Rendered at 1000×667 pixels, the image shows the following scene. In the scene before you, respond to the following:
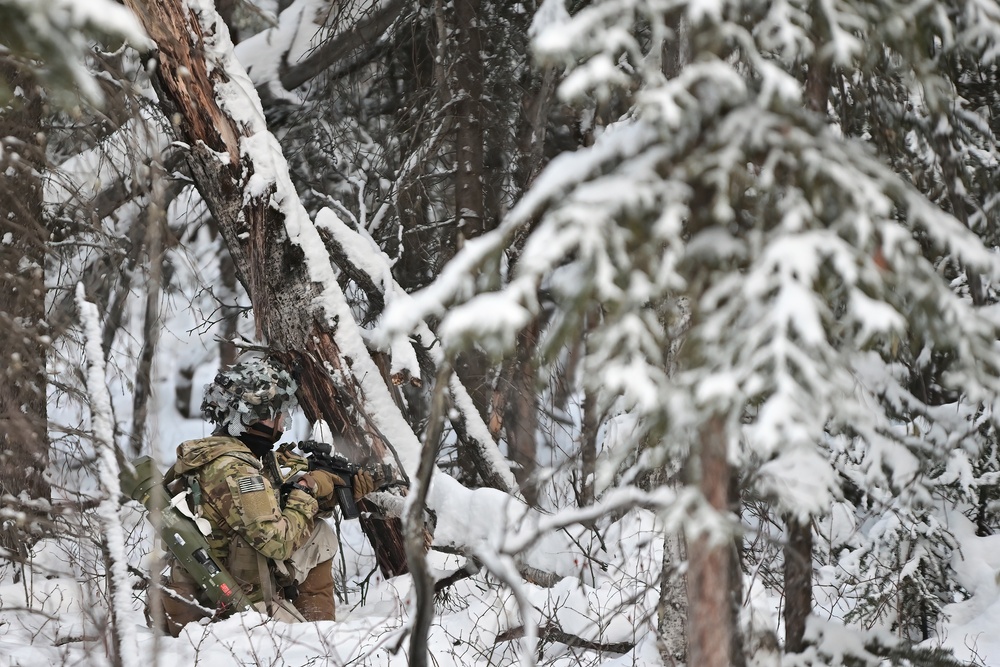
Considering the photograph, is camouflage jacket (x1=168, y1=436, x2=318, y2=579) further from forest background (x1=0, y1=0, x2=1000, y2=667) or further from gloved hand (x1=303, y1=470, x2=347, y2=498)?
forest background (x1=0, y1=0, x2=1000, y2=667)

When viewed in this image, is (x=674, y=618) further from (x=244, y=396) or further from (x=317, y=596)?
(x=244, y=396)

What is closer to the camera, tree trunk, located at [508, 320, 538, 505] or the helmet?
the helmet

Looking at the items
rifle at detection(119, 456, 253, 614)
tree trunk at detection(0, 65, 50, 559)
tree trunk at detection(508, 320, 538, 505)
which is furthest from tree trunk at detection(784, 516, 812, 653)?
tree trunk at detection(0, 65, 50, 559)

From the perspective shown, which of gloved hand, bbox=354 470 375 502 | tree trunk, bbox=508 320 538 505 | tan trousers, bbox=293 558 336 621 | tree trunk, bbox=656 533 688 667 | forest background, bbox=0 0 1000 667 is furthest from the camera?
tree trunk, bbox=508 320 538 505

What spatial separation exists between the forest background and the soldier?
0.85 feet

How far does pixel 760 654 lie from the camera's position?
9.41ft

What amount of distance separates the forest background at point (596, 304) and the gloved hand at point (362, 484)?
3.4 inches

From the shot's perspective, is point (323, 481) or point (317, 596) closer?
point (323, 481)

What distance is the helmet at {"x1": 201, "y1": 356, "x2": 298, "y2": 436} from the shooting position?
15.3ft

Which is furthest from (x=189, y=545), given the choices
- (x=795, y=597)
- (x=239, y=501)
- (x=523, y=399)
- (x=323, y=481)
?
(x=795, y=597)

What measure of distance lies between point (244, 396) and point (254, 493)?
1.59ft

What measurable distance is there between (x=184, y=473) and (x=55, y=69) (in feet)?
9.94

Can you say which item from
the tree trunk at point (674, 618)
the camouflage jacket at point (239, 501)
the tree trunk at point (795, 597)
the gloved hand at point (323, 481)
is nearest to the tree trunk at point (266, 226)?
the gloved hand at point (323, 481)

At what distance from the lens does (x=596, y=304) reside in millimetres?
4270
